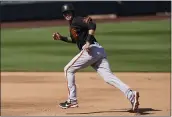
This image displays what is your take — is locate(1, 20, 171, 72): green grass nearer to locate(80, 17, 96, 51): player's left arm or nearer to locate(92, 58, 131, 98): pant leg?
locate(92, 58, 131, 98): pant leg

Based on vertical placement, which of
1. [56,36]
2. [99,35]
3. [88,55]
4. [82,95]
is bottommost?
[82,95]

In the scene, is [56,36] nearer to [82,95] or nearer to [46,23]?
[82,95]

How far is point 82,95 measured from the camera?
34.1 feet

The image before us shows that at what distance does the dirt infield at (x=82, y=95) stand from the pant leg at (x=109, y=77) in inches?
15.6

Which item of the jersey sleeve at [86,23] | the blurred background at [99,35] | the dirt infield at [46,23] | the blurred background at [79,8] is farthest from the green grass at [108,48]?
the jersey sleeve at [86,23]

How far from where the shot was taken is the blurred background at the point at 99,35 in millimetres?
15656

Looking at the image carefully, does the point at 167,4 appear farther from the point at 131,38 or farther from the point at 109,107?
the point at 109,107

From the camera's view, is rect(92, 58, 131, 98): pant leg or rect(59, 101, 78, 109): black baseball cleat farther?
rect(59, 101, 78, 109): black baseball cleat

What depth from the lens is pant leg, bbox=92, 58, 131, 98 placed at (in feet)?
26.9

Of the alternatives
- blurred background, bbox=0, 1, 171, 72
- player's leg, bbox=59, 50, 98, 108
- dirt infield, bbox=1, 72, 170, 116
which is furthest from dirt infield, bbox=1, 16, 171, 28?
player's leg, bbox=59, 50, 98, 108

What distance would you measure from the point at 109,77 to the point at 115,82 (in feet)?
0.42

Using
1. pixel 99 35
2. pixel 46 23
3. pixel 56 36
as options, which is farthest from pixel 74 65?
pixel 46 23

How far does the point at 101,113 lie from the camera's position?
833 cm

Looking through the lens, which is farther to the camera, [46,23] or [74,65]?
[46,23]
